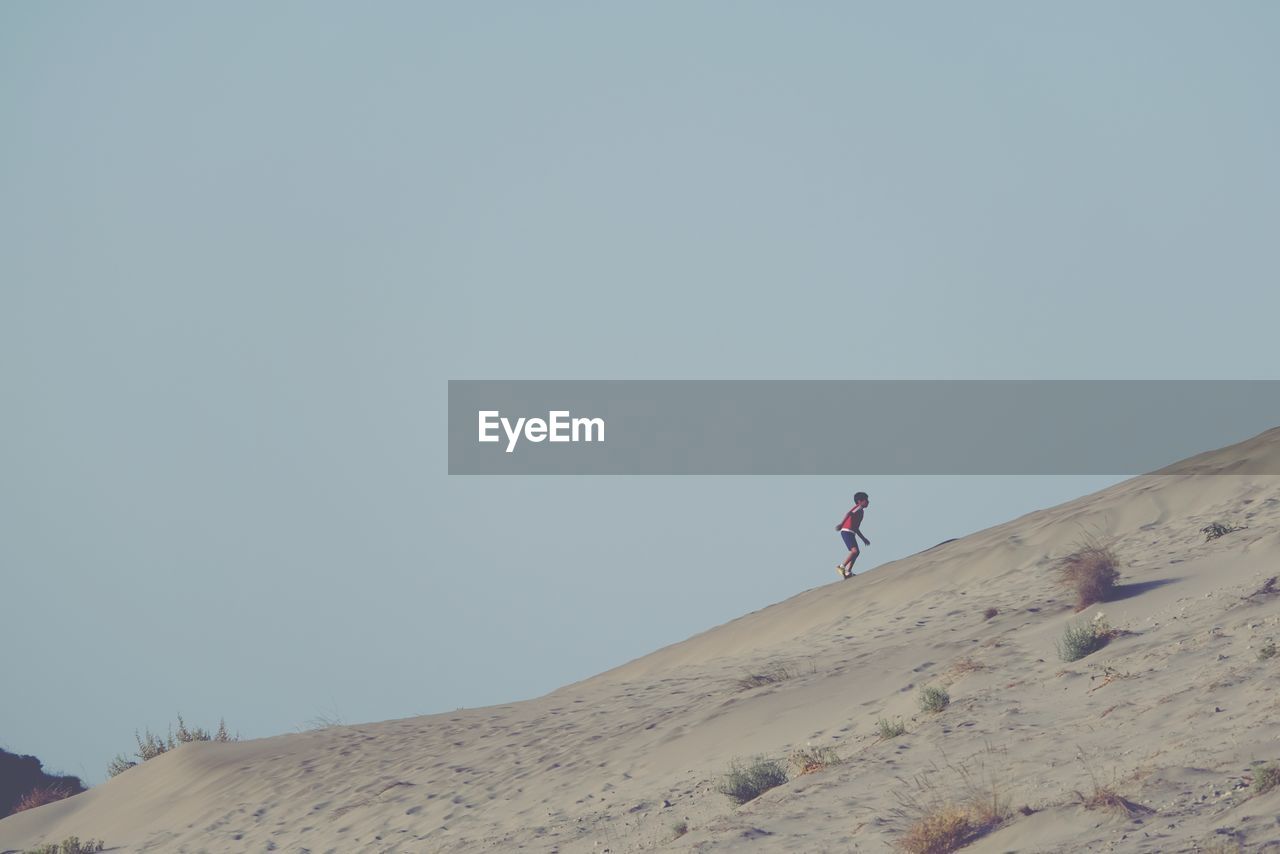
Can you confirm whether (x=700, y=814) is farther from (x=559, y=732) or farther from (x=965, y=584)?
(x=965, y=584)

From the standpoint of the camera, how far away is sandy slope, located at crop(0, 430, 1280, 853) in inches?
408

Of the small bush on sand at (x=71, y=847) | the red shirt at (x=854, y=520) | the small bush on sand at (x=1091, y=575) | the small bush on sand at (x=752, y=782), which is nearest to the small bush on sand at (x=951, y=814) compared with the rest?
the small bush on sand at (x=752, y=782)

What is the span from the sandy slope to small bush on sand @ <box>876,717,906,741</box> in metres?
0.15

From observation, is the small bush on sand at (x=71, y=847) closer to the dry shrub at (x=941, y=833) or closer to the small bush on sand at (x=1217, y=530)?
the dry shrub at (x=941, y=833)

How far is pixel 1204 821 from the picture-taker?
8.74 metres

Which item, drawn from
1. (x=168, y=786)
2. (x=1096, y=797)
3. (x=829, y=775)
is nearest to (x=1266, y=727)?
(x=1096, y=797)

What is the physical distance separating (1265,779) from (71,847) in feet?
46.8

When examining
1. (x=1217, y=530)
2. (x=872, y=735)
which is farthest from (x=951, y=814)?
(x=1217, y=530)

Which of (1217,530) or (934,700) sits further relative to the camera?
(1217,530)

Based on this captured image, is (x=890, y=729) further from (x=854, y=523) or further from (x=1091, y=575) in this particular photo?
(x=854, y=523)

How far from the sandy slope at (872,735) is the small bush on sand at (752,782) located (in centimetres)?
16

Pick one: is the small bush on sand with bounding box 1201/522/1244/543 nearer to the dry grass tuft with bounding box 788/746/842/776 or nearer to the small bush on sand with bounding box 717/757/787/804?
the dry grass tuft with bounding box 788/746/842/776

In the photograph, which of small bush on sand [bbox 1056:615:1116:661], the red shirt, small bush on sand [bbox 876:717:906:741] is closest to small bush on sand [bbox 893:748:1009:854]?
small bush on sand [bbox 876:717:906:741]

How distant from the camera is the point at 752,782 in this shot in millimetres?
12461
